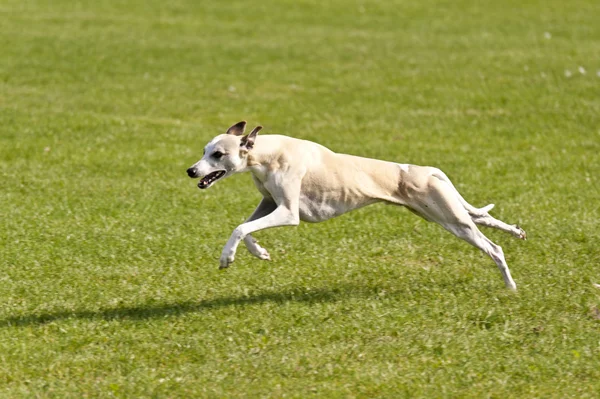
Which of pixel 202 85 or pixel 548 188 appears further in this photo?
pixel 202 85

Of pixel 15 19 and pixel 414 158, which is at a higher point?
pixel 15 19

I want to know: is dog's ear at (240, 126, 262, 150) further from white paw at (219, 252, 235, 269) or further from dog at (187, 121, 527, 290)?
white paw at (219, 252, 235, 269)

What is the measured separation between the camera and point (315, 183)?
8883 mm

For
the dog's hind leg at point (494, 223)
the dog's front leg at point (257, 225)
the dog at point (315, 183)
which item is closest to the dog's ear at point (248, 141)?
the dog at point (315, 183)

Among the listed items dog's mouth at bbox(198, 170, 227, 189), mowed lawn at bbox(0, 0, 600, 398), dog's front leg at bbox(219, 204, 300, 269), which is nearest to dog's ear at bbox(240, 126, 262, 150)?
dog's mouth at bbox(198, 170, 227, 189)

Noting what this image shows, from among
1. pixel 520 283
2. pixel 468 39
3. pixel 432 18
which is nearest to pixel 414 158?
pixel 520 283

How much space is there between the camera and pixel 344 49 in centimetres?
2442

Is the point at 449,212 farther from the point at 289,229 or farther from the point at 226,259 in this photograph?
the point at 289,229

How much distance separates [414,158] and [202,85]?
685 cm

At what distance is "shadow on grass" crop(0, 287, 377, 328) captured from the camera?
8.57 meters

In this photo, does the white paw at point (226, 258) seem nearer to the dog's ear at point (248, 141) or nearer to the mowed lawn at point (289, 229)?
the mowed lawn at point (289, 229)

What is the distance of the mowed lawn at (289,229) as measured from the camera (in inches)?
301

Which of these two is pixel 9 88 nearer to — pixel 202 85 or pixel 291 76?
pixel 202 85

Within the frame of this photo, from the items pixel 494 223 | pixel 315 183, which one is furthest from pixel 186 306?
pixel 494 223
